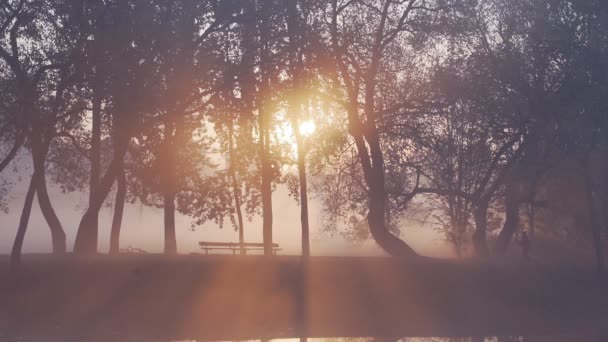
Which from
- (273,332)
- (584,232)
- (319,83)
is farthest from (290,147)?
(584,232)

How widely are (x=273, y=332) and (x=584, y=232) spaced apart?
93.4 ft

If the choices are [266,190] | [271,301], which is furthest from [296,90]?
[271,301]

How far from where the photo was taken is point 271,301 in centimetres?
2858

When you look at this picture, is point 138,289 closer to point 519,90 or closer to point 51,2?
point 51,2

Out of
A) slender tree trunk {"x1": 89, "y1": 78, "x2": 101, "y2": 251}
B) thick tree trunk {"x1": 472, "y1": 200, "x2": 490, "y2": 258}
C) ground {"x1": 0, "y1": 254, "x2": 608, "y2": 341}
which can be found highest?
slender tree trunk {"x1": 89, "y1": 78, "x2": 101, "y2": 251}

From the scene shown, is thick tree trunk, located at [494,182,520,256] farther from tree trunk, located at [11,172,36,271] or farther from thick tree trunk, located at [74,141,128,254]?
tree trunk, located at [11,172,36,271]

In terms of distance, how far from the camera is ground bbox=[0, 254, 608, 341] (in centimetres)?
2567

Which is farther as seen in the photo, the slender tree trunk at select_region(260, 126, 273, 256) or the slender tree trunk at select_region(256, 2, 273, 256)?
the slender tree trunk at select_region(260, 126, 273, 256)

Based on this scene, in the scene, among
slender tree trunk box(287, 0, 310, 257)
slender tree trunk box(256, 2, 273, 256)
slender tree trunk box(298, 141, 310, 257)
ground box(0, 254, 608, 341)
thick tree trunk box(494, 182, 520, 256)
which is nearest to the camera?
ground box(0, 254, 608, 341)

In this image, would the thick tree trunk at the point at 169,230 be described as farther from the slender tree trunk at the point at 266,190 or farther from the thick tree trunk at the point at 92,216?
the thick tree trunk at the point at 92,216

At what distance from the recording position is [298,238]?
93.6 metres

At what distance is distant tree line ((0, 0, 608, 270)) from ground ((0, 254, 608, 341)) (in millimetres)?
3194

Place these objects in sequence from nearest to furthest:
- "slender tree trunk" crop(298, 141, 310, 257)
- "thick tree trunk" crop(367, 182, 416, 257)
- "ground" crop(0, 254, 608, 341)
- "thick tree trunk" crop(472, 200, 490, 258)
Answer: "ground" crop(0, 254, 608, 341)
"slender tree trunk" crop(298, 141, 310, 257)
"thick tree trunk" crop(367, 182, 416, 257)
"thick tree trunk" crop(472, 200, 490, 258)

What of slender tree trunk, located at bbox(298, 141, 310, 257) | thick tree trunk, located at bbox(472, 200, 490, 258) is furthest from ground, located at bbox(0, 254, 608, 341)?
thick tree trunk, located at bbox(472, 200, 490, 258)
